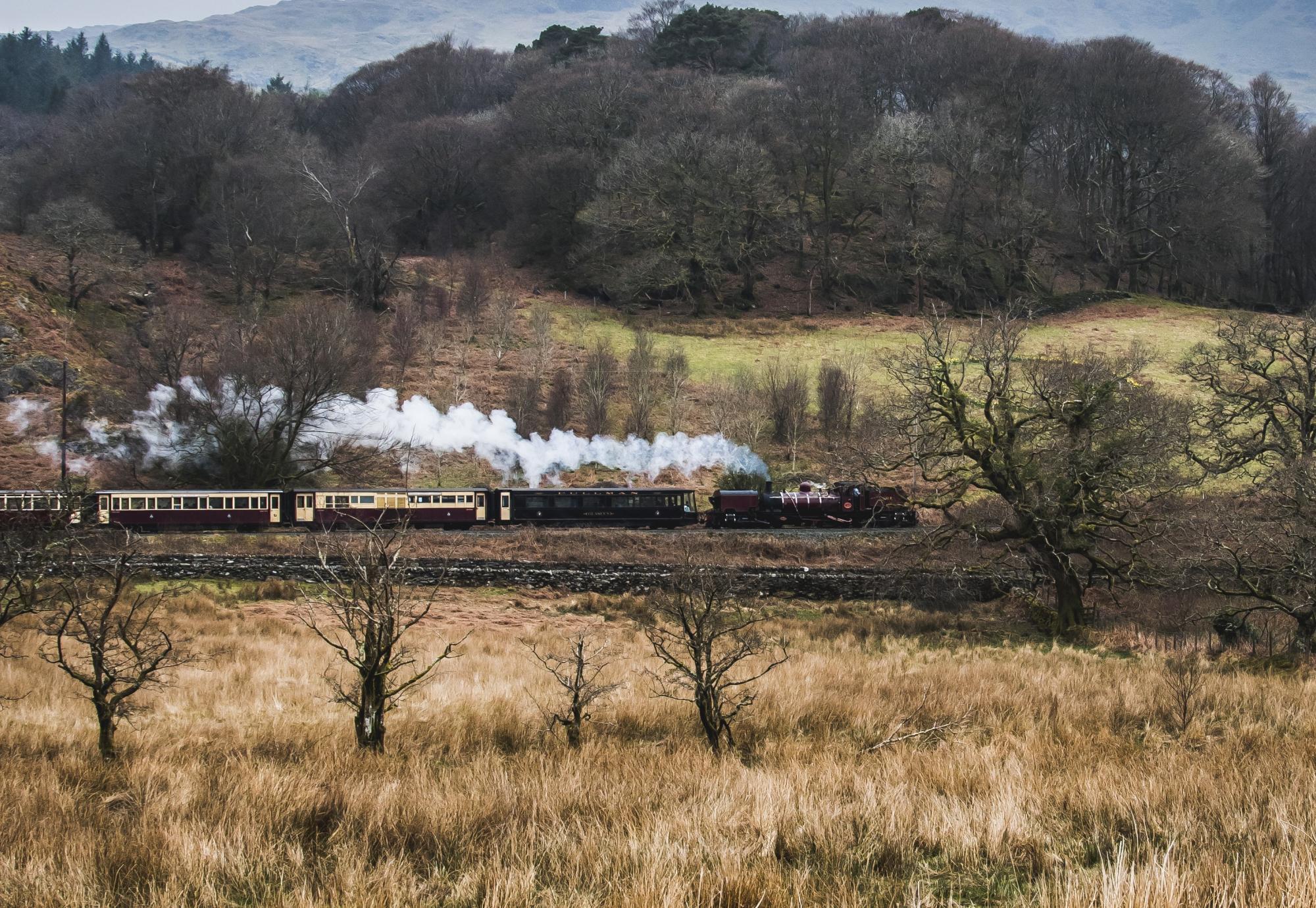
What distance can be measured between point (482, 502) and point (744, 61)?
78.2 meters

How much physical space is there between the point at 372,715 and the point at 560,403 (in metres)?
36.7

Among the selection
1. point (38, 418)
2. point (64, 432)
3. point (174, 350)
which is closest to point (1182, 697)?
point (64, 432)

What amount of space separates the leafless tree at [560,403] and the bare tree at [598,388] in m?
0.72

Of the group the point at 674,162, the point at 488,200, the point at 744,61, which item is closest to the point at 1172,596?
the point at 674,162

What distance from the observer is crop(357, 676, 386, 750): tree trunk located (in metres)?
10.9

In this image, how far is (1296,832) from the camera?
5785 mm

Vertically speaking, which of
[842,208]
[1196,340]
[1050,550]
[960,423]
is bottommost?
[1050,550]

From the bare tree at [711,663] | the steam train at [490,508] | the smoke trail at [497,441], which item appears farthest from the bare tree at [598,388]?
the bare tree at [711,663]

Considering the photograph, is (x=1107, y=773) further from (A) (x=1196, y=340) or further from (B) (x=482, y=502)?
(A) (x=1196, y=340)

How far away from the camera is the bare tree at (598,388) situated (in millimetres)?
47062

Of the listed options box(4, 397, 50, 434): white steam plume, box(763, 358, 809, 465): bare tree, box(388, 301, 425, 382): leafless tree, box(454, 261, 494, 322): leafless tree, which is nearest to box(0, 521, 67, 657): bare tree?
box(4, 397, 50, 434): white steam plume

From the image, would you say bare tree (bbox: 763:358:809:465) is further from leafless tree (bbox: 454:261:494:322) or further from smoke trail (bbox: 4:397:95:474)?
smoke trail (bbox: 4:397:95:474)

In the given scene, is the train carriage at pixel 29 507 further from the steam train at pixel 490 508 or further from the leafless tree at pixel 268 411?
Answer: the leafless tree at pixel 268 411

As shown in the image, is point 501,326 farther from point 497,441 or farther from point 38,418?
point 38,418
